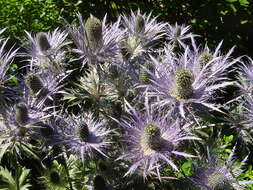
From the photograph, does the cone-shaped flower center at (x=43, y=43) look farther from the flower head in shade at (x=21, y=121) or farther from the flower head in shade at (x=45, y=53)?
the flower head in shade at (x=21, y=121)

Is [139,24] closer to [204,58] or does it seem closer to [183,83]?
[204,58]

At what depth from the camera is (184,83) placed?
1410 millimetres

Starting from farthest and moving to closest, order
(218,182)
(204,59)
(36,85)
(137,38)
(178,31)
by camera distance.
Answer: (178,31) → (137,38) → (204,59) → (36,85) → (218,182)

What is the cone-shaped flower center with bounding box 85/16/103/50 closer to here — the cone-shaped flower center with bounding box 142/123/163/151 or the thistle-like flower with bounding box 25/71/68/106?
the thistle-like flower with bounding box 25/71/68/106

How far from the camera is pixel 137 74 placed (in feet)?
5.11

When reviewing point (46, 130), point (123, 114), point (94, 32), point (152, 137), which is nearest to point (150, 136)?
point (152, 137)

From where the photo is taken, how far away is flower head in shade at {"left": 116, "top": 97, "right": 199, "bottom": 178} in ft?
4.43

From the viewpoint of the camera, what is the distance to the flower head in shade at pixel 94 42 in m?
1.55

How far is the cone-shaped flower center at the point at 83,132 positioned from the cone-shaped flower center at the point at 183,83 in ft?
1.14

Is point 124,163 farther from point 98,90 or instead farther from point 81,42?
point 81,42

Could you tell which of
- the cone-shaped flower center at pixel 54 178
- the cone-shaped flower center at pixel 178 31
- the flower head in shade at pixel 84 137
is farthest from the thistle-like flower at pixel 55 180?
the cone-shaped flower center at pixel 178 31

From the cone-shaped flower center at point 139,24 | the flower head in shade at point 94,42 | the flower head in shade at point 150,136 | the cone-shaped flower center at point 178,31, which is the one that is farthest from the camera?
the cone-shaped flower center at point 178,31

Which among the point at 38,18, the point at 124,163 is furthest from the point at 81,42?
the point at 38,18

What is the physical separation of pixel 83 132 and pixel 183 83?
0.39 meters
